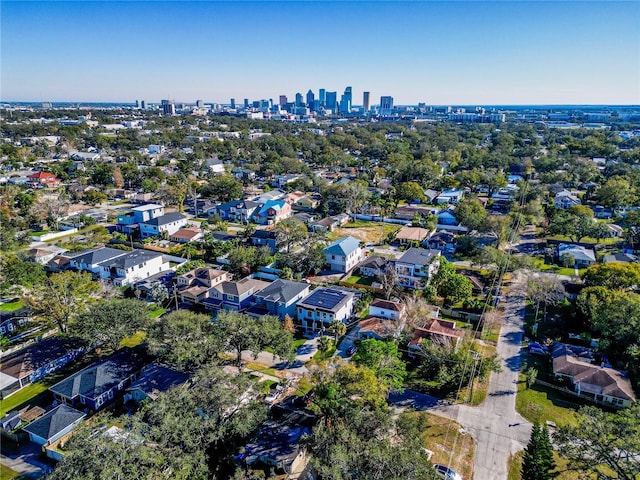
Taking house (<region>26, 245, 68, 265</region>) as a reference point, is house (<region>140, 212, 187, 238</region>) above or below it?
above

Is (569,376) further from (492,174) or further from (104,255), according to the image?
(492,174)

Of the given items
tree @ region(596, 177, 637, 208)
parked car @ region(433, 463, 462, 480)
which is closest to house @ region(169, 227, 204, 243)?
parked car @ region(433, 463, 462, 480)

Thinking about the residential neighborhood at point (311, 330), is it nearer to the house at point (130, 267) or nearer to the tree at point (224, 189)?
the house at point (130, 267)

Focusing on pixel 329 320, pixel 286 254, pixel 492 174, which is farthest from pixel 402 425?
pixel 492 174

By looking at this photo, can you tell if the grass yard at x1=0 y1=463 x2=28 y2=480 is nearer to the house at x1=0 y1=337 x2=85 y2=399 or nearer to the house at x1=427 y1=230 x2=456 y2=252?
the house at x1=0 y1=337 x2=85 y2=399

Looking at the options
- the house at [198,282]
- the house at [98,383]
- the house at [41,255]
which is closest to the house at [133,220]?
the house at [41,255]
